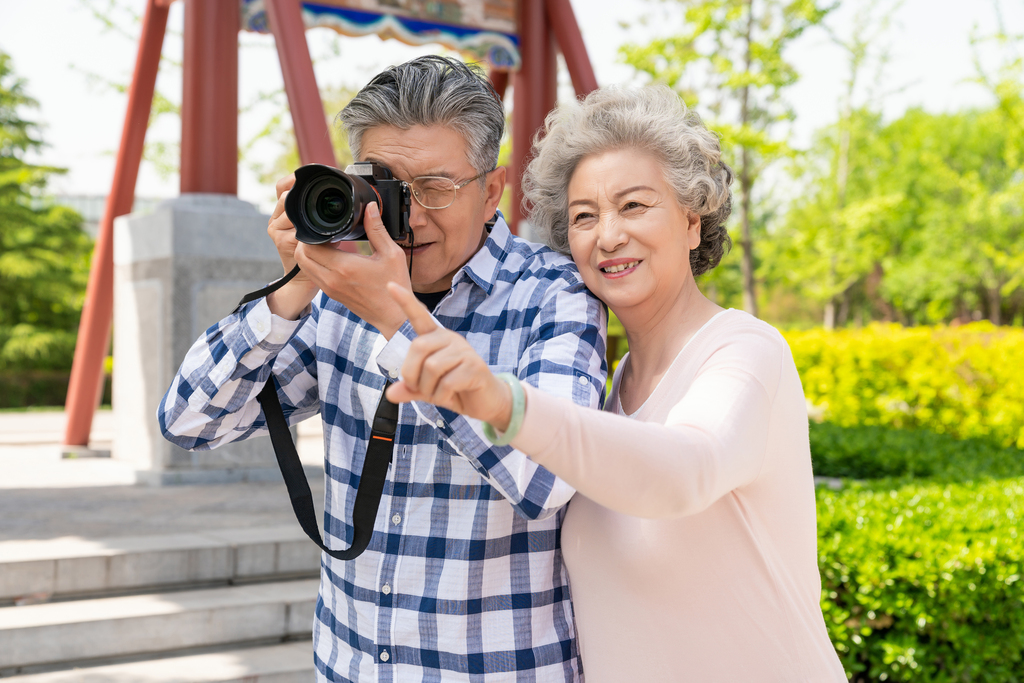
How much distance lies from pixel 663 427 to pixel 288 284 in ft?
2.64

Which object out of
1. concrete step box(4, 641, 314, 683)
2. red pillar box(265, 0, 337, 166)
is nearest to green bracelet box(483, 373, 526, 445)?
concrete step box(4, 641, 314, 683)

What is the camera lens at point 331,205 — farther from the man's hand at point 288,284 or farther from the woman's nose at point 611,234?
the woman's nose at point 611,234

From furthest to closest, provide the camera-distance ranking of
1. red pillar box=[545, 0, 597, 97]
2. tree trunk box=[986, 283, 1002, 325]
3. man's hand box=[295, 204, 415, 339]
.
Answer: tree trunk box=[986, 283, 1002, 325]
red pillar box=[545, 0, 597, 97]
man's hand box=[295, 204, 415, 339]

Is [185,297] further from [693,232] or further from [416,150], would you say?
[693,232]

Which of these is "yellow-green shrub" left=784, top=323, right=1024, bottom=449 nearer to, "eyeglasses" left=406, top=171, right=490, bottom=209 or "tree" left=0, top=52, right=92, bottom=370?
"eyeglasses" left=406, top=171, right=490, bottom=209

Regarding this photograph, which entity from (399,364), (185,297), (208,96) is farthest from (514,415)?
(208,96)

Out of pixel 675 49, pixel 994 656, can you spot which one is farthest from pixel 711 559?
pixel 675 49

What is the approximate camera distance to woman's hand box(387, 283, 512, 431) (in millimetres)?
1001

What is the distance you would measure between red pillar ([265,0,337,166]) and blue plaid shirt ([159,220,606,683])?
397 cm

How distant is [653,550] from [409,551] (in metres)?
0.44

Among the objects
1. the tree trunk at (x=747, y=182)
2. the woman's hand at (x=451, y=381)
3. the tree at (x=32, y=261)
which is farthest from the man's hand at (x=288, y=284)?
the tree at (x=32, y=261)

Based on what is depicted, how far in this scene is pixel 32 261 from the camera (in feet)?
65.9

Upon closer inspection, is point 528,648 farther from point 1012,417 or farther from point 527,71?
point 1012,417

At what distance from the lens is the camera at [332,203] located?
136cm
